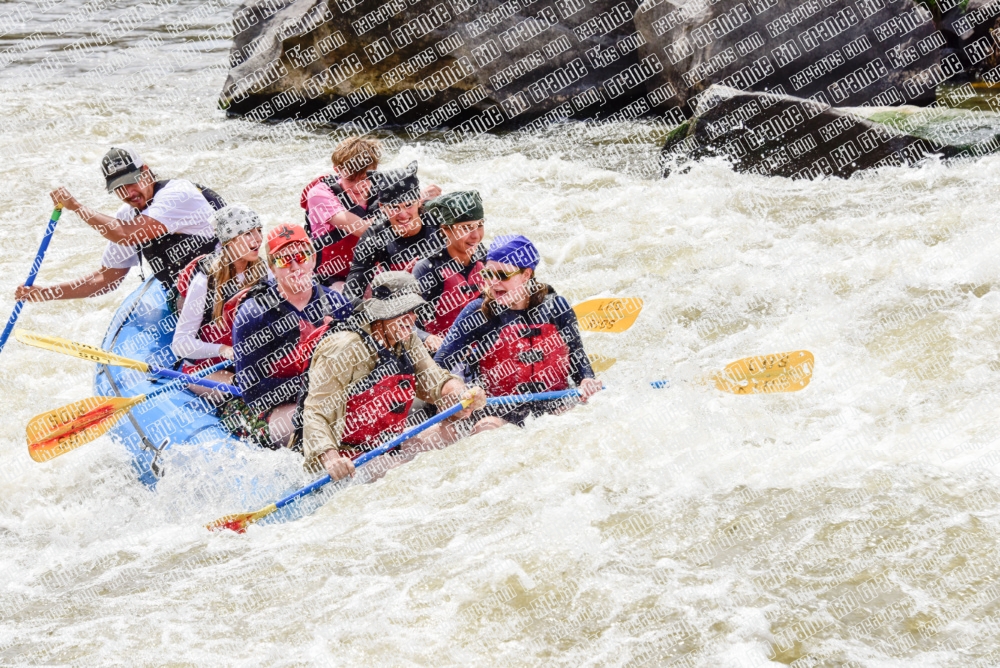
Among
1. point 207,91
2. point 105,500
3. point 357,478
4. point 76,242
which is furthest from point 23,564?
point 207,91

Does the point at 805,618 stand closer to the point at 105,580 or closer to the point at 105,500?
the point at 105,580

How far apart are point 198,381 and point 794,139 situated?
5335 mm

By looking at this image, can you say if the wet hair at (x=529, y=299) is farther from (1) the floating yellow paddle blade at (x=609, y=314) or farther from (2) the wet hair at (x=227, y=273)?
(1) the floating yellow paddle blade at (x=609, y=314)

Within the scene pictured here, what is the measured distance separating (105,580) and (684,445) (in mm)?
2593

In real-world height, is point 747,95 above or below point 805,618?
above

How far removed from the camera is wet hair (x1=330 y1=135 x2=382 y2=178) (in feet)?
17.9

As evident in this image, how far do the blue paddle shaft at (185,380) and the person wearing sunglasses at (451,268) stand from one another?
0.96 metres

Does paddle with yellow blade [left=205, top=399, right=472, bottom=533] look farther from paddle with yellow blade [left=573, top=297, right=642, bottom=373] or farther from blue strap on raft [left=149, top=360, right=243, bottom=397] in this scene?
paddle with yellow blade [left=573, top=297, right=642, bottom=373]

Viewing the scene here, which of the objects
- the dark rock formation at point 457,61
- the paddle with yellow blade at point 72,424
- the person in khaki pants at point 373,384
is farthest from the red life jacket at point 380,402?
the dark rock formation at point 457,61

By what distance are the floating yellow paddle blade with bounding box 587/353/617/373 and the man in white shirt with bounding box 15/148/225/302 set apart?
6.98ft

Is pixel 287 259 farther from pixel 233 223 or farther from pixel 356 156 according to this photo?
pixel 356 156

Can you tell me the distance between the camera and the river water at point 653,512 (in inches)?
148

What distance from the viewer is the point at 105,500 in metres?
4.78

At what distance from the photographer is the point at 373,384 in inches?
163
